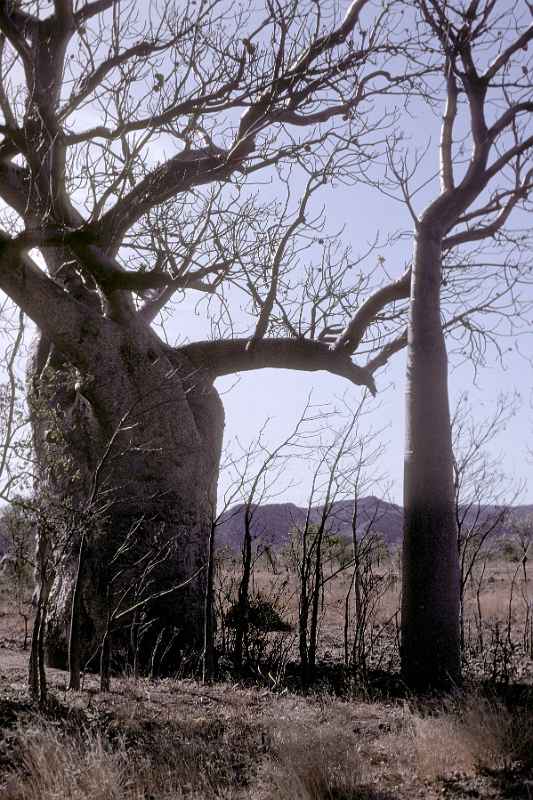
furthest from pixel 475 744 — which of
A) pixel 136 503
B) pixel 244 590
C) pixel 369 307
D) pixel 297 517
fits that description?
pixel 297 517

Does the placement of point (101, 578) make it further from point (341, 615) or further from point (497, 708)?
point (341, 615)

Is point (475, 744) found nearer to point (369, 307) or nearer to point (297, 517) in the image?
point (369, 307)

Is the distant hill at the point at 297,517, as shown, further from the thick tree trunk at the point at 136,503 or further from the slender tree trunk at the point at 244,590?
the thick tree trunk at the point at 136,503

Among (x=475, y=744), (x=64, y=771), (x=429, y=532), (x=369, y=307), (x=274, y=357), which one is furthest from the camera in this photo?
(x=274, y=357)

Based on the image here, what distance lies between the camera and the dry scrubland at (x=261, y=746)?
9.04 ft

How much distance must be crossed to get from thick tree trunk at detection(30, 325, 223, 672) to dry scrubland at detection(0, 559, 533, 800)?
928mm

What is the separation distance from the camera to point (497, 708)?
3.65 metres

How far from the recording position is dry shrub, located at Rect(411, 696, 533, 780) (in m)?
3.03

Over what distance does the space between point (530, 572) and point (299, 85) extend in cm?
2047

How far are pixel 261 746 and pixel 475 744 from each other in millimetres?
953

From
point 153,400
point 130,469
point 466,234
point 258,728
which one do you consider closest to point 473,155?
point 466,234

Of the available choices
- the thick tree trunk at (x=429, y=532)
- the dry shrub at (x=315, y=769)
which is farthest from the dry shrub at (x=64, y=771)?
the thick tree trunk at (x=429, y=532)

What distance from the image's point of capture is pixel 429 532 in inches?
175

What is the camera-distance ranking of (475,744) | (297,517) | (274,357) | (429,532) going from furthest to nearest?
(297,517), (274,357), (429,532), (475,744)
